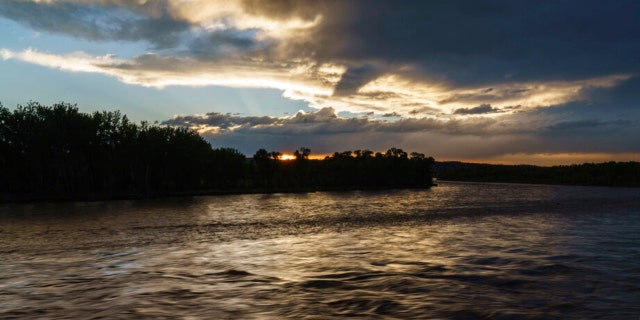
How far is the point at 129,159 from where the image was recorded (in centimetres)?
11325

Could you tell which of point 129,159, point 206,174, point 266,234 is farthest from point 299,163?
point 266,234

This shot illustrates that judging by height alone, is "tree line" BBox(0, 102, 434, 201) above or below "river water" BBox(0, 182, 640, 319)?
above

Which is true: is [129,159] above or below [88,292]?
above

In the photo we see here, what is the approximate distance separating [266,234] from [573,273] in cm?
2367

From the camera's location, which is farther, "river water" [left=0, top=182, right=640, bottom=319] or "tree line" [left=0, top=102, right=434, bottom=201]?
"tree line" [left=0, top=102, right=434, bottom=201]

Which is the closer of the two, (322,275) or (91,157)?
(322,275)

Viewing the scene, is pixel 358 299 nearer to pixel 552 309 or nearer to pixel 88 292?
pixel 552 309

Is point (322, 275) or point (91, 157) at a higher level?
point (91, 157)

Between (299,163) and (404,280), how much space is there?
16347 cm

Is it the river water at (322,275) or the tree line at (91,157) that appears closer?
the river water at (322,275)

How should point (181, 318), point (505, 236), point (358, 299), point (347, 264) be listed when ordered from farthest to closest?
point (505, 236) → point (347, 264) → point (358, 299) → point (181, 318)

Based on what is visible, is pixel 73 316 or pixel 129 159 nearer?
pixel 73 316

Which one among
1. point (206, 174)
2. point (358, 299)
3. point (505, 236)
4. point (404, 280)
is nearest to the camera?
point (358, 299)

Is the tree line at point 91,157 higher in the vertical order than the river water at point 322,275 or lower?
higher
